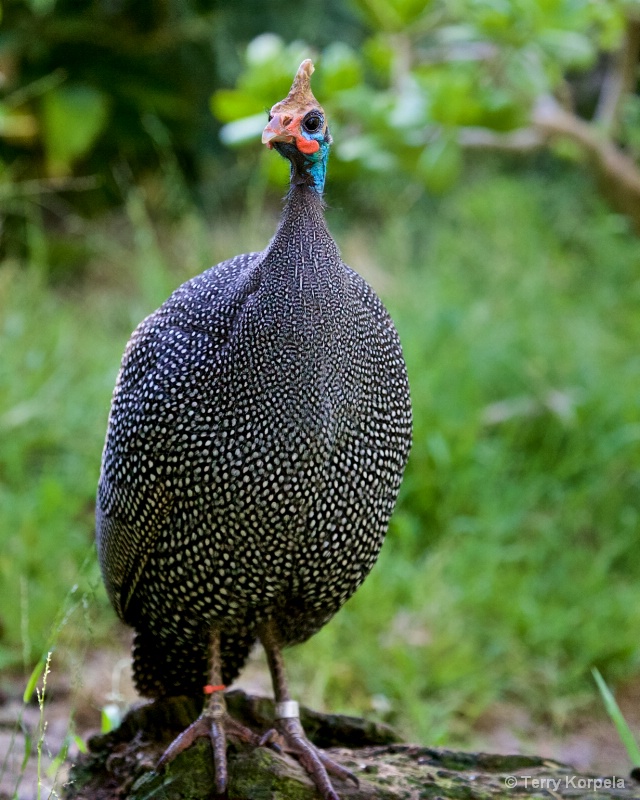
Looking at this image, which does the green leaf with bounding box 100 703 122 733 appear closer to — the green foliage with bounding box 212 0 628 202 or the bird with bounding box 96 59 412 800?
the bird with bounding box 96 59 412 800

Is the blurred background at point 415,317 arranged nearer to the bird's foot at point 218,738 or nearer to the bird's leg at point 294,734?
the bird's foot at point 218,738

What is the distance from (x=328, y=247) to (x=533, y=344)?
10.4ft

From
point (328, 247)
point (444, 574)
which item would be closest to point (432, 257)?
point (444, 574)

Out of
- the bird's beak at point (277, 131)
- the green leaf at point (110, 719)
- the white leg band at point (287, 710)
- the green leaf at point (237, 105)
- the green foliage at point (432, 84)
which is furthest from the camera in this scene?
the green leaf at point (237, 105)

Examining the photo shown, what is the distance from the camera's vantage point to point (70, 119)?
637cm

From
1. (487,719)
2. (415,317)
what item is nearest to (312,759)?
(487,719)

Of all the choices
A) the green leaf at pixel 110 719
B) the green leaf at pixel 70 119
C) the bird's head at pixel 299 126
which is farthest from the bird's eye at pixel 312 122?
the green leaf at pixel 70 119

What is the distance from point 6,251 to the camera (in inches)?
252

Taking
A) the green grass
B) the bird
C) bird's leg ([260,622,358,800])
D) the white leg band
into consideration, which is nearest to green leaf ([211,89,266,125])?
the green grass

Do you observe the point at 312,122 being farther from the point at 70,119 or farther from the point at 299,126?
the point at 70,119

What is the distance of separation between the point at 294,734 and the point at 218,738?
0.20 meters

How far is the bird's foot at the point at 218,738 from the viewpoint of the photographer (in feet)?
7.06

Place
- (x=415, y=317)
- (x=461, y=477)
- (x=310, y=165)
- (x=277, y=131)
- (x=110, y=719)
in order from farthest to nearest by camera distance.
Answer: (x=415, y=317) < (x=461, y=477) < (x=110, y=719) < (x=310, y=165) < (x=277, y=131)

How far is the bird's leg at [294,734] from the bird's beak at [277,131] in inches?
44.1
